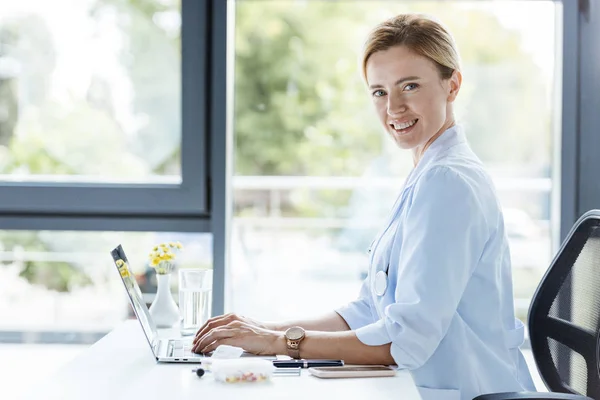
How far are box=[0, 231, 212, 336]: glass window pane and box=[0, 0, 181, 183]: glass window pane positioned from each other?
21cm

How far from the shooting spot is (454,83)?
1.75m

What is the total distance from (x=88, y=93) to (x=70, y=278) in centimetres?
67

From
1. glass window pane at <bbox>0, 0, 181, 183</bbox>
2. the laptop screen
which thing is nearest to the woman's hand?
the laptop screen

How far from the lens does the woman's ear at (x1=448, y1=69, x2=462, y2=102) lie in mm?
1739

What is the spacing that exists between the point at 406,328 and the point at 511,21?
212cm

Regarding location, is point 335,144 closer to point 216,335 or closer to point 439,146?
point 439,146

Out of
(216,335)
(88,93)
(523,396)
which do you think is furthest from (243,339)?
(88,93)

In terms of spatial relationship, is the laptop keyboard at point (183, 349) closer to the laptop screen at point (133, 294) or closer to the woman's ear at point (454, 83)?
the laptop screen at point (133, 294)

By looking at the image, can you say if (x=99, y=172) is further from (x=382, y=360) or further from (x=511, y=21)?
(x=511, y=21)

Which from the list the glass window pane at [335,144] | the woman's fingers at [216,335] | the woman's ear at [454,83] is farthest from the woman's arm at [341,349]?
the glass window pane at [335,144]

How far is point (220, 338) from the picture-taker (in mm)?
1594

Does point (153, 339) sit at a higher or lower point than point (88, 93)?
lower

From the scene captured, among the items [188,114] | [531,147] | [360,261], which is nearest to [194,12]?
[188,114]

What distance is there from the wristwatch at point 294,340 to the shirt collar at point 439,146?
41 centimetres
